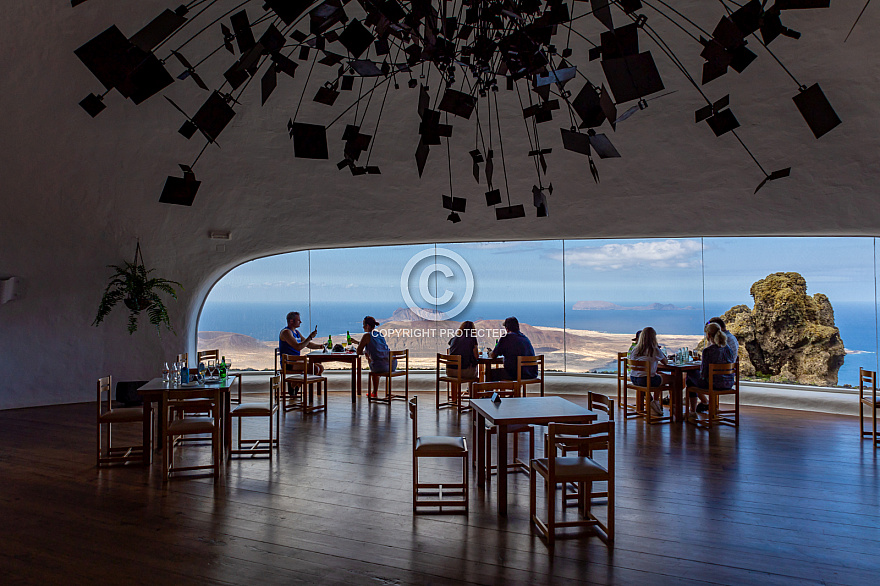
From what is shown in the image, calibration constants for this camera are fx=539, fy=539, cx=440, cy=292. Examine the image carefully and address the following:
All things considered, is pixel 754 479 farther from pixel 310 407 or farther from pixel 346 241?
pixel 346 241

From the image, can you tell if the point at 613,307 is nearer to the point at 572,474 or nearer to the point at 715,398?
the point at 715,398

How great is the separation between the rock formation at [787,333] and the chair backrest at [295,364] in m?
7.36

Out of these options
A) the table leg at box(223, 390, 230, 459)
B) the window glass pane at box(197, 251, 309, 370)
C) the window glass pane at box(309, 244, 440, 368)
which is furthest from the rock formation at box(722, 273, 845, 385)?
the table leg at box(223, 390, 230, 459)

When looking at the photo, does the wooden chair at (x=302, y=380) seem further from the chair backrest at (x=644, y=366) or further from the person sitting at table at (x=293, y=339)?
the chair backrest at (x=644, y=366)

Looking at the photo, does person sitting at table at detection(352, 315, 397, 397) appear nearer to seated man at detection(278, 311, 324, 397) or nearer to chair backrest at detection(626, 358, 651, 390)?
seated man at detection(278, 311, 324, 397)

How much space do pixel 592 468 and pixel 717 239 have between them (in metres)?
7.32

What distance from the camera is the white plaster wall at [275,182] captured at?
570 cm

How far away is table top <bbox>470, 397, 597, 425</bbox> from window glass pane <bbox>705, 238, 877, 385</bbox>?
5829 millimetres

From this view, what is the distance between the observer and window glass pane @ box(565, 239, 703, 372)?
10352 mm

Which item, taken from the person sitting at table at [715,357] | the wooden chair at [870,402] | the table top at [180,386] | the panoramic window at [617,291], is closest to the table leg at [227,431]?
the table top at [180,386]

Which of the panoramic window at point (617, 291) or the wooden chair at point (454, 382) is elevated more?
the panoramic window at point (617, 291)

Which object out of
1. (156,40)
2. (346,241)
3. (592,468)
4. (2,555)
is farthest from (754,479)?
(346,241)

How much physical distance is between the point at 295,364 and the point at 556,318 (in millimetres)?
7213

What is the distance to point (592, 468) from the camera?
3713 millimetres
